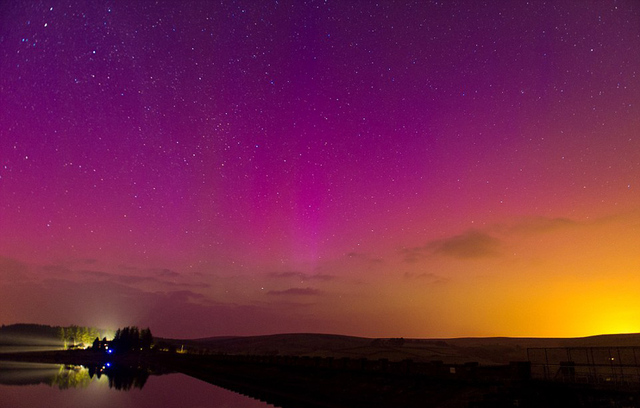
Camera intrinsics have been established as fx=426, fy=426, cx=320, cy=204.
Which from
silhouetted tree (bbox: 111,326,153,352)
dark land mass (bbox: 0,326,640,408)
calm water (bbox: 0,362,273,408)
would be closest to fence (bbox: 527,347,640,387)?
dark land mass (bbox: 0,326,640,408)

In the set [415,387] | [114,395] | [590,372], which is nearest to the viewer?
[590,372]

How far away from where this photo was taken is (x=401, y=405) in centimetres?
2600

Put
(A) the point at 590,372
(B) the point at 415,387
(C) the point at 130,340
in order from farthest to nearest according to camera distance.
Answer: (C) the point at 130,340 → (B) the point at 415,387 → (A) the point at 590,372

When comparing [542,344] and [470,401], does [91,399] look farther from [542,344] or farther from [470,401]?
[542,344]

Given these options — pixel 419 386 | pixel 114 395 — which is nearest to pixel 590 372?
pixel 419 386

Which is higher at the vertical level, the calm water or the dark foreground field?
the dark foreground field

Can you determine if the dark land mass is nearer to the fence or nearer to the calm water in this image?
the fence

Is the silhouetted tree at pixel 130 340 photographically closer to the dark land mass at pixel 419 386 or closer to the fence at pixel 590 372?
the dark land mass at pixel 419 386

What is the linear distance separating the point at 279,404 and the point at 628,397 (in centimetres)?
2730

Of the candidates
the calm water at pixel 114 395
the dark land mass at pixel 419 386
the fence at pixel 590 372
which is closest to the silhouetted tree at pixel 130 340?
the calm water at pixel 114 395

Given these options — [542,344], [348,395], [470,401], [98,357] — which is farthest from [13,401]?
[542,344]

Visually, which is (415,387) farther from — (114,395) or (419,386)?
(114,395)

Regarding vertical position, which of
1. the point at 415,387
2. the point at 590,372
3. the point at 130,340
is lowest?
the point at 130,340

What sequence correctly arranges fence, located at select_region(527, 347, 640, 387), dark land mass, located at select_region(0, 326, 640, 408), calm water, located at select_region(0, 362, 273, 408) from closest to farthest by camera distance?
dark land mass, located at select_region(0, 326, 640, 408) → fence, located at select_region(527, 347, 640, 387) → calm water, located at select_region(0, 362, 273, 408)
